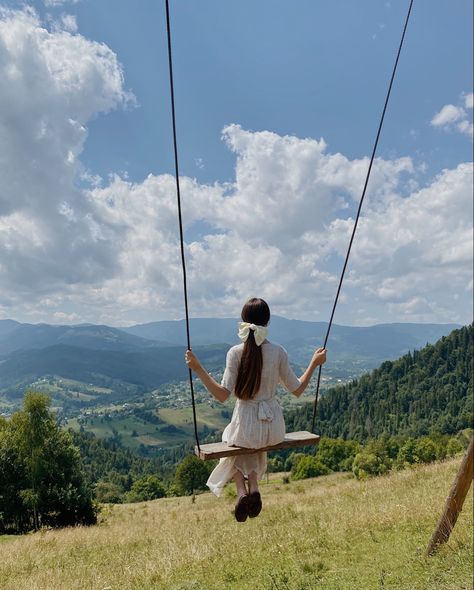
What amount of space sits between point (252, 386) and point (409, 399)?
453 feet

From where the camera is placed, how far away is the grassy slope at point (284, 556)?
22.5ft

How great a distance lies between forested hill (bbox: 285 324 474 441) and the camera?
117m

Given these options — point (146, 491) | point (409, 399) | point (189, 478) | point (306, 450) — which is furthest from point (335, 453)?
point (409, 399)

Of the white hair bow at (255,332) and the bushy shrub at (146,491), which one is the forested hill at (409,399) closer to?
the bushy shrub at (146,491)

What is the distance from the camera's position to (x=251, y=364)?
4406 mm

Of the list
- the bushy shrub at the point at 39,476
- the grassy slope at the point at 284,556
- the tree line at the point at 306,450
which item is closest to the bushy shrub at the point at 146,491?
the tree line at the point at 306,450

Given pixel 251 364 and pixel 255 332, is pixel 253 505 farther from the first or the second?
pixel 255 332

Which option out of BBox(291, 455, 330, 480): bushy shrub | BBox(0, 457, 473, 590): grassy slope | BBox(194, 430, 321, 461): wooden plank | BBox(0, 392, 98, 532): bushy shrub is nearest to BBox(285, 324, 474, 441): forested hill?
BBox(291, 455, 330, 480): bushy shrub

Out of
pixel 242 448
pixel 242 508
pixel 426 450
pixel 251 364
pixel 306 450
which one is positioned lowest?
pixel 306 450

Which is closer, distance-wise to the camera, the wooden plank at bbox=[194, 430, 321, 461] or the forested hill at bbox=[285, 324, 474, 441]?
the wooden plank at bbox=[194, 430, 321, 461]

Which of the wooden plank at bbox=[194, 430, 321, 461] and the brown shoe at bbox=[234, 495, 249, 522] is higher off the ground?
the wooden plank at bbox=[194, 430, 321, 461]

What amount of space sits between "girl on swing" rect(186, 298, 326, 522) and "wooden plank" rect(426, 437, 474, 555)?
4105 mm

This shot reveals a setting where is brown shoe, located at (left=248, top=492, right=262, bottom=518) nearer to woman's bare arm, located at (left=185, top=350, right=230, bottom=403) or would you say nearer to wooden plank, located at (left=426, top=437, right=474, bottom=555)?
woman's bare arm, located at (left=185, top=350, right=230, bottom=403)

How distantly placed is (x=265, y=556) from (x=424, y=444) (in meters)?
51.0
